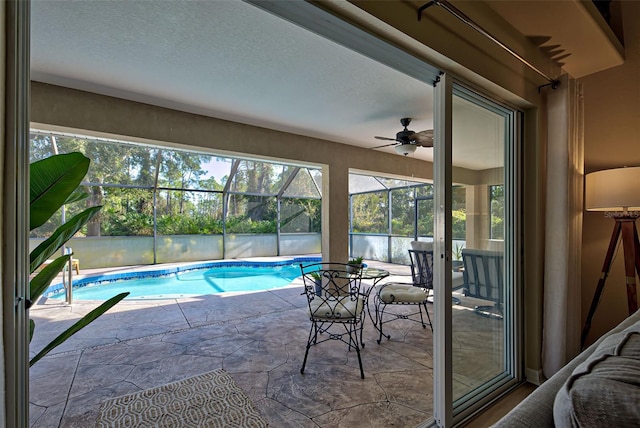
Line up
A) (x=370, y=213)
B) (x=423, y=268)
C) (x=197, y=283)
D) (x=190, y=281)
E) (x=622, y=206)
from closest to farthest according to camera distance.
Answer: (x=622, y=206), (x=423, y=268), (x=197, y=283), (x=190, y=281), (x=370, y=213)

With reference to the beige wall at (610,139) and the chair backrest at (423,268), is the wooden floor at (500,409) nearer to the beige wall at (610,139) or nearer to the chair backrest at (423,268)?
the beige wall at (610,139)

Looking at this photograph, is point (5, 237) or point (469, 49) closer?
point (5, 237)

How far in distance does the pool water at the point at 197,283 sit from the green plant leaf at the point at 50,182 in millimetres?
4548

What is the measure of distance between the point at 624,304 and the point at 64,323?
593 cm

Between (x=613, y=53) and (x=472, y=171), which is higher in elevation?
(x=613, y=53)

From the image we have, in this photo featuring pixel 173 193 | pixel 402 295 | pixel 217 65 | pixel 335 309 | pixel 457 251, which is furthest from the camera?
pixel 173 193

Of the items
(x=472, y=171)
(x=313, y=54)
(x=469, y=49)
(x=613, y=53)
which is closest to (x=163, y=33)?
(x=313, y=54)

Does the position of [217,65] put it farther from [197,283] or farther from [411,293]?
[197,283]

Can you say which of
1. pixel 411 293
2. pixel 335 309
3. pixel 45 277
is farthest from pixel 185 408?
pixel 411 293

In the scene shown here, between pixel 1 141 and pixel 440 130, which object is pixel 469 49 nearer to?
pixel 440 130

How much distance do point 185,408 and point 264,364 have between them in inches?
30.6

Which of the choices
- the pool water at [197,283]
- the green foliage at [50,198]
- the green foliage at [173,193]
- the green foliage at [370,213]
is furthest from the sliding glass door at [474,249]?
the green foliage at [370,213]

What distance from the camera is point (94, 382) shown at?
249 cm

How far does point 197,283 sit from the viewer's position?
6996 mm
